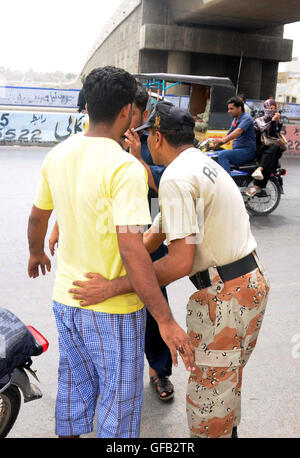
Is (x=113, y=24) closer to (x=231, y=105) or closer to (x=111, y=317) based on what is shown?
(x=231, y=105)

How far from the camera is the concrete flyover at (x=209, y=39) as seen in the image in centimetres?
2620

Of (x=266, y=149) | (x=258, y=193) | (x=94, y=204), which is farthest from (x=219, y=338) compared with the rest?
(x=266, y=149)

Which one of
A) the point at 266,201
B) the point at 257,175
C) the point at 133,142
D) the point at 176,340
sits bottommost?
the point at 266,201

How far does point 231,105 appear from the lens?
26.2 ft

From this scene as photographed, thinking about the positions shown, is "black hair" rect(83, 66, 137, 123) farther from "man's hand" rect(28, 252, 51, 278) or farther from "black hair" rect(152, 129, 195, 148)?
"man's hand" rect(28, 252, 51, 278)

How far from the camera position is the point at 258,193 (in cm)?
819

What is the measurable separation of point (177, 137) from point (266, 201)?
6.42m

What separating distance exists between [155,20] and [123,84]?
2968cm

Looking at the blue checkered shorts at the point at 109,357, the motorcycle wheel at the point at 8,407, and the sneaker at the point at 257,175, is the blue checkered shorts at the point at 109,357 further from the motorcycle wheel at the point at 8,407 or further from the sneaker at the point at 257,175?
the sneaker at the point at 257,175

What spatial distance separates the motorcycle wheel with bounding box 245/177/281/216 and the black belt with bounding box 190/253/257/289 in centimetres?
611

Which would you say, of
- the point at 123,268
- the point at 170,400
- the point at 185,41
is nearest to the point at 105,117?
the point at 123,268

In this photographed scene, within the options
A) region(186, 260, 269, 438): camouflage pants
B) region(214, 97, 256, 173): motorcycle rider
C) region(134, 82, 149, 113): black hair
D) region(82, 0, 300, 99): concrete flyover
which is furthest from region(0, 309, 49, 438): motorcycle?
region(82, 0, 300, 99): concrete flyover

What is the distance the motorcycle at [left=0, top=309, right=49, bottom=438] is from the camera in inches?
92.7

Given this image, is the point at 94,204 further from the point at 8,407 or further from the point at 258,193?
the point at 258,193
